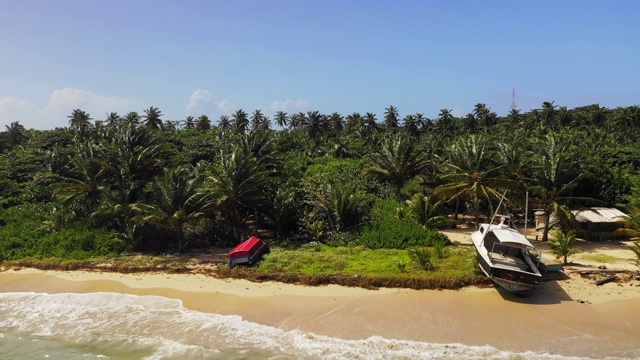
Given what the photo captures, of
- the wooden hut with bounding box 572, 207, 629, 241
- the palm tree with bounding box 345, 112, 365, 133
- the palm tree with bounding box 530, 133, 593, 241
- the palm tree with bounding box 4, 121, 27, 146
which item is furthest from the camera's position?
the palm tree with bounding box 345, 112, 365, 133

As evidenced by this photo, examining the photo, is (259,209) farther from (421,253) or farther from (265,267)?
(421,253)

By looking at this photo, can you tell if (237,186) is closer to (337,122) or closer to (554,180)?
(554,180)

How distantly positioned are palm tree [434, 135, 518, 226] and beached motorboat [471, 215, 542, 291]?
3.97 m

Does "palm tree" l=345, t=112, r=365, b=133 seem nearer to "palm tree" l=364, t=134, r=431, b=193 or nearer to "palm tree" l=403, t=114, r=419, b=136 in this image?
"palm tree" l=403, t=114, r=419, b=136

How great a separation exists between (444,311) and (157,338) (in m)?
9.32

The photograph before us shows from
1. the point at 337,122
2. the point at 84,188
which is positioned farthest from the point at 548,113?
the point at 84,188

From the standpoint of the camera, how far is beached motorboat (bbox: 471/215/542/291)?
1273 cm

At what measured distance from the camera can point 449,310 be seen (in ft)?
41.4

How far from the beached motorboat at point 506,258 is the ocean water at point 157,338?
9.58ft

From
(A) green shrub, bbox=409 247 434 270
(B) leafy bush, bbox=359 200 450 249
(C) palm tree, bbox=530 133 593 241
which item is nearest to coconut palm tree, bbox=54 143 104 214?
(B) leafy bush, bbox=359 200 450 249

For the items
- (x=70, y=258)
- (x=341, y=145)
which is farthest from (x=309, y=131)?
(x=70, y=258)

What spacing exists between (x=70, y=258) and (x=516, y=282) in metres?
20.1

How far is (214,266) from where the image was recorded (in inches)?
674

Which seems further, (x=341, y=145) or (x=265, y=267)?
(x=341, y=145)
